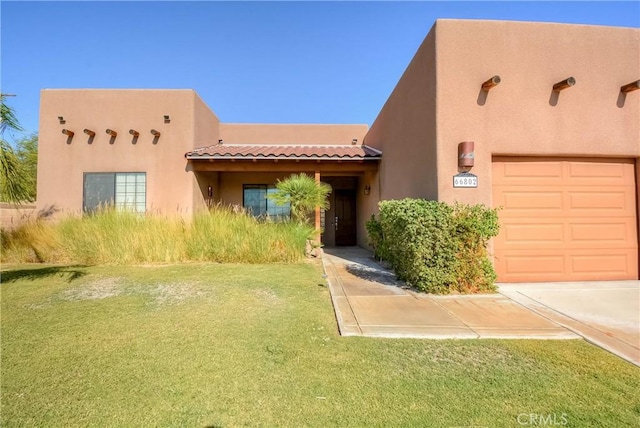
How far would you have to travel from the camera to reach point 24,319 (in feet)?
13.9

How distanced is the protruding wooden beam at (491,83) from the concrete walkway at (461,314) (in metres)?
4.12

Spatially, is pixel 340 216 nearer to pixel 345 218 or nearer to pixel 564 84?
pixel 345 218

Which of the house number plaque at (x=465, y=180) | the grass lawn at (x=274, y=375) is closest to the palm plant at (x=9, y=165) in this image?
the grass lawn at (x=274, y=375)

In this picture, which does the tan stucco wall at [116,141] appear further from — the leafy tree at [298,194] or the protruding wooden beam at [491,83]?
the protruding wooden beam at [491,83]

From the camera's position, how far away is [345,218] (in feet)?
49.9

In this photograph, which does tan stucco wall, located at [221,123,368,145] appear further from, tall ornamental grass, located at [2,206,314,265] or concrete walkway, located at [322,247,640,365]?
concrete walkway, located at [322,247,640,365]

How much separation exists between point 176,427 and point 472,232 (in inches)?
211

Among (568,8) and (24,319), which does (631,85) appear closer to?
(568,8)

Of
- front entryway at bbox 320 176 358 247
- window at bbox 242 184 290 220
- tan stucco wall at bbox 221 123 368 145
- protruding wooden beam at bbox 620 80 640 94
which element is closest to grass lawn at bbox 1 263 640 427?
protruding wooden beam at bbox 620 80 640 94

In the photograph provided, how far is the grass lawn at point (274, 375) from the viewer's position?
88.9 inches

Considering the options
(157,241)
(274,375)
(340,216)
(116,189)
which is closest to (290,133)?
(340,216)

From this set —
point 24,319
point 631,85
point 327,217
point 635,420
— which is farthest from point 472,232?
point 327,217

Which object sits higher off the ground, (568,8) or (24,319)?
(568,8)

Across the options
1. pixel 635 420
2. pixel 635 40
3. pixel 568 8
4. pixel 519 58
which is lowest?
pixel 635 420
